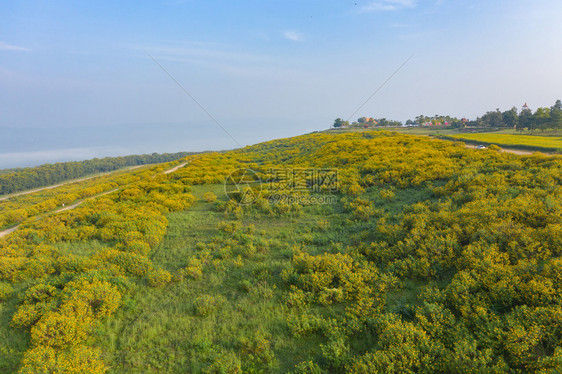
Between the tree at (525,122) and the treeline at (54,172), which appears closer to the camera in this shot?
the tree at (525,122)

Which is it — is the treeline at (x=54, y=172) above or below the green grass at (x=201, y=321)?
above

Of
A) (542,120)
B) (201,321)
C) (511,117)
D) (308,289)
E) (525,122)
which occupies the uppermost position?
(511,117)

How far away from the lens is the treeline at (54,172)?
6725cm

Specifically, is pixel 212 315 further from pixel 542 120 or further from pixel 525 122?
pixel 525 122

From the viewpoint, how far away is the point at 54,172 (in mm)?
80938

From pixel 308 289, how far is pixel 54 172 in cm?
10878


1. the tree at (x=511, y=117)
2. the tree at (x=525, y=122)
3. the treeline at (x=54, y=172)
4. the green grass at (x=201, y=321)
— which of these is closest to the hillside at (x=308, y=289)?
the green grass at (x=201, y=321)

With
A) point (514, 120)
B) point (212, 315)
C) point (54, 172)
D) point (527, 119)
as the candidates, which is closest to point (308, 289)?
point (212, 315)

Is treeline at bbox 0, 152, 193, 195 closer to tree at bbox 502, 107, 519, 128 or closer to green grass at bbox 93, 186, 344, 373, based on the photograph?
green grass at bbox 93, 186, 344, 373

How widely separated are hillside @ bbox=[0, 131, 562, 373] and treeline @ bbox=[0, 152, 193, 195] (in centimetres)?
8278

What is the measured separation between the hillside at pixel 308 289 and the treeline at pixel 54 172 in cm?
8278

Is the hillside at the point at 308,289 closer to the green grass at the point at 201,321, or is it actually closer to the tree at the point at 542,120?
the green grass at the point at 201,321

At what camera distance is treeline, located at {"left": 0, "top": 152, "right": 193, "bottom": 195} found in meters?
67.2

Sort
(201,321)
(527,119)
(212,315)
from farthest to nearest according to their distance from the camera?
(527,119), (212,315), (201,321)
